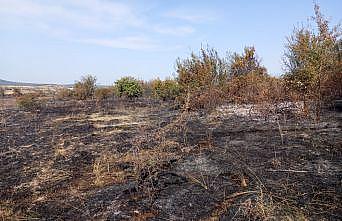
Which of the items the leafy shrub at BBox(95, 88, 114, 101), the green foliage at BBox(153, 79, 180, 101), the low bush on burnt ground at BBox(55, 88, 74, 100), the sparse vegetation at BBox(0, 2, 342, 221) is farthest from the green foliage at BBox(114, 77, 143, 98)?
the sparse vegetation at BBox(0, 2, 342, 221)

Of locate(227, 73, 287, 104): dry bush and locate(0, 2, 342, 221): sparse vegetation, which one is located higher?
locate(227, 73, 287, 104): dry bush

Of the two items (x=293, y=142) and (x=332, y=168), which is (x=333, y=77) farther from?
(x=332, y=168)

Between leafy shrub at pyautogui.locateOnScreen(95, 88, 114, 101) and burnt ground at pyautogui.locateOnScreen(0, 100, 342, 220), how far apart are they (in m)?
22.8

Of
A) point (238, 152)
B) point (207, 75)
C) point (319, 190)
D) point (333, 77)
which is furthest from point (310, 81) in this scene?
point (319, 190)

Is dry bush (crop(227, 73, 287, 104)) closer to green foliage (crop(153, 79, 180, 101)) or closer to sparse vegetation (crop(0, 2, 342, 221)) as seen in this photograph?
sparse vegetation (crop(0, 2, 342, 221))

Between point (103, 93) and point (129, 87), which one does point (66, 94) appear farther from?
point (129, 87)

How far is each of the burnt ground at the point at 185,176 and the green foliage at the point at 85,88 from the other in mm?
22440

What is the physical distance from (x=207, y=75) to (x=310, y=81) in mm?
6574

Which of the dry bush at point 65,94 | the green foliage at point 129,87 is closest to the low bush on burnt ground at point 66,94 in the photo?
the dry bush at point 65,94

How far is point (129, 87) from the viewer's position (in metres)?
28.9

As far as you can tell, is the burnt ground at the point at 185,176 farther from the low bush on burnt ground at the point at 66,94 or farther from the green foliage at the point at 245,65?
the low bush on burnt ground at the point at 66,94

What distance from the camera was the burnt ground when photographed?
15.5ft

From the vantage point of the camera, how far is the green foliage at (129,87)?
29.0m

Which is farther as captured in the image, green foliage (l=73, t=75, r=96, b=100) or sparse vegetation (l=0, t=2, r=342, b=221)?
green foliage (l=73, t=75, r=96, b=100)
